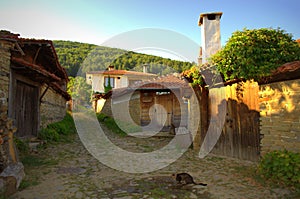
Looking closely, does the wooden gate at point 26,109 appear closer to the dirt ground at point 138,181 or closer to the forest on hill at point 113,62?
the dirt ground at point 138,181

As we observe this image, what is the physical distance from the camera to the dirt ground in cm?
347

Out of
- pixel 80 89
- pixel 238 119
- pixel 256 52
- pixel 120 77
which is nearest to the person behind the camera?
pixel 256 52

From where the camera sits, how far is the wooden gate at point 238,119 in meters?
5.38

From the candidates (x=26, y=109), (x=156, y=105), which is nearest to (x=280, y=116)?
(x=26, y=109)

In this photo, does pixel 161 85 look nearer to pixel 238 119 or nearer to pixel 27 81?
pixel 238 119

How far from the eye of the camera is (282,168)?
12.5 ft

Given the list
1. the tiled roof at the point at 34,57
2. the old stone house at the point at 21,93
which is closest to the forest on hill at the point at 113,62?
the tiled roof at the point at 34,57

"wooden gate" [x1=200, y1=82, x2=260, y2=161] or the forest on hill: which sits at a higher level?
the forest on hill

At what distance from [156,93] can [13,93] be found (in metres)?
9.24

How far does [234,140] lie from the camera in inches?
235

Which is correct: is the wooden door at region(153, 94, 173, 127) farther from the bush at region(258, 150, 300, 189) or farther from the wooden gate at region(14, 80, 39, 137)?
the bush at region(258, 150, 300, 189)

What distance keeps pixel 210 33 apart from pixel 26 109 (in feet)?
28.3

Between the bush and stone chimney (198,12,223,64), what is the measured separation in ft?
20.9

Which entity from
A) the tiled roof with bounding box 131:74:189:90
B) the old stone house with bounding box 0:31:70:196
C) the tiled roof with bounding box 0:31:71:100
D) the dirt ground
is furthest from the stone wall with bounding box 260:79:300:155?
the tiled roof with bounding box 131:74:189:90
